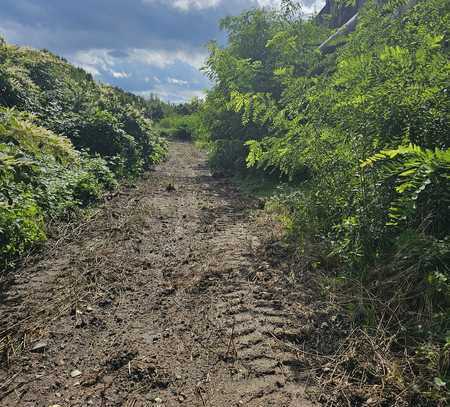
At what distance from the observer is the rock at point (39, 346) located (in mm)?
2468

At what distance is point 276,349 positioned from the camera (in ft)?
7.88

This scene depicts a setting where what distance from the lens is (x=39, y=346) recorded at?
8.20 feet

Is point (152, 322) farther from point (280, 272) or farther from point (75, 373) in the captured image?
point (280, 272)

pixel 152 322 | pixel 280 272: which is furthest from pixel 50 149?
pixel 280 272

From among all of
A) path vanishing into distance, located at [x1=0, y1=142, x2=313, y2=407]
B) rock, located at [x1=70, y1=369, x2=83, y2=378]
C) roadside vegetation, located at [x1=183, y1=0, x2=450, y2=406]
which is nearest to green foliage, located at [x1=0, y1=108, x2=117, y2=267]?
path vanishing into distance, located at [x1=0, y1=142, x2=313, y2=407]

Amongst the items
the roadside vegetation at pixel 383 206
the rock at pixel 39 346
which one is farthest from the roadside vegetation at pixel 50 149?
the roadside vegetation at pixel 383 206

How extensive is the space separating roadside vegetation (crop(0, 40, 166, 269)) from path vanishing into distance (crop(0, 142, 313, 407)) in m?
0.45

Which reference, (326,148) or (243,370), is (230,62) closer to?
(326,148)

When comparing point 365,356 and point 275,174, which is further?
point 275,174

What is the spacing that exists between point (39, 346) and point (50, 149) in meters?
2.88

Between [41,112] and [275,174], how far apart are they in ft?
20.0

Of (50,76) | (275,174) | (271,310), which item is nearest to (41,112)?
(50,76)

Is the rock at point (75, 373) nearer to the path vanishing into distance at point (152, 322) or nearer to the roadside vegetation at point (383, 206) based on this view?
the path vanishing into distance at point (152, 322)

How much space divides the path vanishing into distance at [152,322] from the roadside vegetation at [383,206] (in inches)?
14.0
